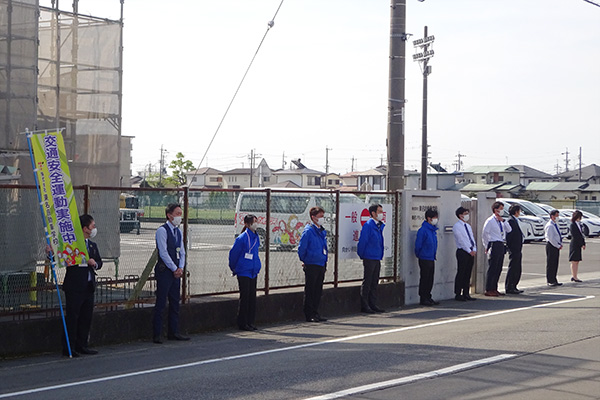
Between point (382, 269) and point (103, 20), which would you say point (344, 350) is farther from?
point (103, 20)

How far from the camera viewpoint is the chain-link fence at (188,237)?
1066 centimetres

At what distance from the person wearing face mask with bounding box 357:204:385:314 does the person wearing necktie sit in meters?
6.49

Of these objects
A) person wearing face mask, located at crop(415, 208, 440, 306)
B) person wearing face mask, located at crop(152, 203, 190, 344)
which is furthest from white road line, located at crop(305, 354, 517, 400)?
person wearing face mask, located at crop(415, 208, 440, 306)

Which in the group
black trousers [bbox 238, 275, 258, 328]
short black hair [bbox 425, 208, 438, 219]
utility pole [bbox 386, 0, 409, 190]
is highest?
utility pole [bbox 386, 0, 409, 190]

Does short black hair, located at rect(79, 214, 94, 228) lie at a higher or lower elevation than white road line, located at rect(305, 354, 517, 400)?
higher

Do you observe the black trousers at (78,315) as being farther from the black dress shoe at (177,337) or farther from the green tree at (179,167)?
the green tree at (179,167)

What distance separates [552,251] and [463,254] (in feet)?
13.9

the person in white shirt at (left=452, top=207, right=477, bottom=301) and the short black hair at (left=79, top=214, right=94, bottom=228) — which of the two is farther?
the person in white shirt at (left=452, top=207, right=477, bottom=301)

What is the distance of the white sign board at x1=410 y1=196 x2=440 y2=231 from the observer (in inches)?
614

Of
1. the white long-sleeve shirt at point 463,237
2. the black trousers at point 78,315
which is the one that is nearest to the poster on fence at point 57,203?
the black trousers at point 78,315

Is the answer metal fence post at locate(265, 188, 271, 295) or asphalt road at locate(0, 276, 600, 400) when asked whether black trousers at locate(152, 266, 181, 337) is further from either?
metal fence post at locate(265, 188, 271, 295)

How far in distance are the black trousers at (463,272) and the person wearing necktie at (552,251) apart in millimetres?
3825

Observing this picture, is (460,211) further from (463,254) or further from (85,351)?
(85,351)

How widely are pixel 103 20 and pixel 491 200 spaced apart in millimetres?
9281
